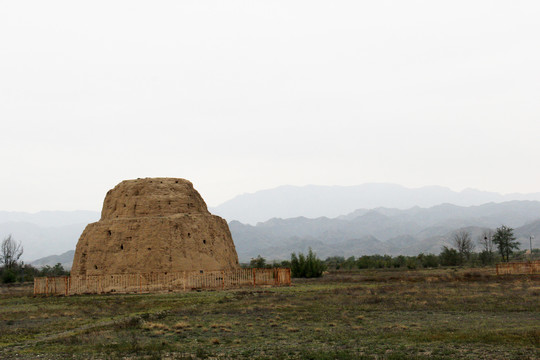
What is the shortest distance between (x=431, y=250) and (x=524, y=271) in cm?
12980

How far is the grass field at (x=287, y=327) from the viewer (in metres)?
10.9

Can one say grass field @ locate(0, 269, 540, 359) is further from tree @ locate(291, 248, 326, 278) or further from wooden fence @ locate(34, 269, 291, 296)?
tree @ locate(291, 248, 326, 278)

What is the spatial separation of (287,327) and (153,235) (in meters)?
17.7

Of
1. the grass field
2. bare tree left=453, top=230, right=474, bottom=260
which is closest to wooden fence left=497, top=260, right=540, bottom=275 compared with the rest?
the grass field

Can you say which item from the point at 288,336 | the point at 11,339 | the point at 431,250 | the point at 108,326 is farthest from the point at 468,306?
the point at 431,250

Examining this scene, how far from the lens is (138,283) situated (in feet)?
95.2

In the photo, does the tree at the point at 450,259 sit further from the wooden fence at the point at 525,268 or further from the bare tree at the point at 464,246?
the wooden fence at the point at 525,268

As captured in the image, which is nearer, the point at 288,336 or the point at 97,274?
the point at 288,336

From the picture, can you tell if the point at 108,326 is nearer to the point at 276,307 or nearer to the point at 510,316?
the point at 276,307

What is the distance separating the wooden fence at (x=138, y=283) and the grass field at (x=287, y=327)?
15.9 feet

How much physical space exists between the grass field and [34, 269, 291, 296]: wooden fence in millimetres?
4836

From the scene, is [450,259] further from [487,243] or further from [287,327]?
[487,243]

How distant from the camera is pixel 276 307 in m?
19.4

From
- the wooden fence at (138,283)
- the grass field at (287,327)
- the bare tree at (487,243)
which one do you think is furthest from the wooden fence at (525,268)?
the bare tree at (487,243)
